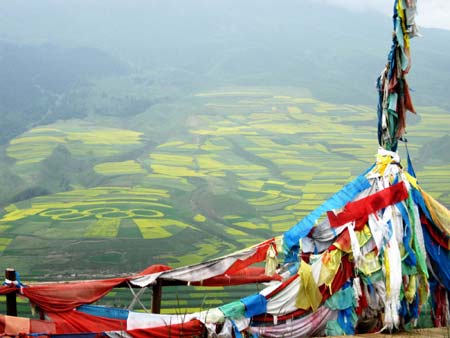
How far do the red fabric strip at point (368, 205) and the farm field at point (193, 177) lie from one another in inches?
451

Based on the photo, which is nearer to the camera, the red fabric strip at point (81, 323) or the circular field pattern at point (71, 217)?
the red fabric strip at point (81, 323)

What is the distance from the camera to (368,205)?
189 inches

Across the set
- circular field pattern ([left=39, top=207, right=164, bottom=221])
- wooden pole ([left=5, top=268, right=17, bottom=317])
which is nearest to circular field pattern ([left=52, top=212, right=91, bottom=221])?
circular field pattern ([left=39, top=207, right=164, bottom=221])

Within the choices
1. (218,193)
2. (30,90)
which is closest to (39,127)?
(30,90)

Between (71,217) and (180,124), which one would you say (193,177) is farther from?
(180,124)

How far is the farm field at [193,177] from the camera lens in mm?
18141

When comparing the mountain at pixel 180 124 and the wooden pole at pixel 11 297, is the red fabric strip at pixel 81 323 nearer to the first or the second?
the wooden pole at pixel 11 297

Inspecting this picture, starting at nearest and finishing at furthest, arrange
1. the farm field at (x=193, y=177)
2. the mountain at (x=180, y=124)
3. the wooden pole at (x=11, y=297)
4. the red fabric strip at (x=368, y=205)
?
the wooden pole at (x=11, y=297)
the red fabric strip at (x=368, y=205)
the farm field at (x=193, y=177)
the mountain at (x=180, y=124)

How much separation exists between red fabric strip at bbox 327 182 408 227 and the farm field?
11.5 metres

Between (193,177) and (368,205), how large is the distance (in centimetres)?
2114

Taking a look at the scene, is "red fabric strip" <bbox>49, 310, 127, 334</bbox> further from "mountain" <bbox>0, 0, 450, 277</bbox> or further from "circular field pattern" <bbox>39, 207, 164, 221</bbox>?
"circular field pattern" <bbox>39, 207, 164, 221</bbox>

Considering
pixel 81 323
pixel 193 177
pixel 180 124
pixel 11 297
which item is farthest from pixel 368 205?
pixel 180 124

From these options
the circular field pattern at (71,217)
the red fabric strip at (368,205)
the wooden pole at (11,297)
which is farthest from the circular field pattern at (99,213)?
the wooden pole at (11,297)

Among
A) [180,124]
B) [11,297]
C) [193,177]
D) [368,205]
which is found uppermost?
[180,124]
